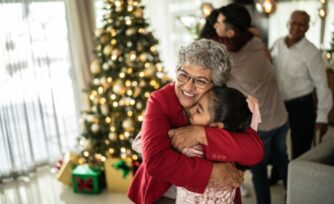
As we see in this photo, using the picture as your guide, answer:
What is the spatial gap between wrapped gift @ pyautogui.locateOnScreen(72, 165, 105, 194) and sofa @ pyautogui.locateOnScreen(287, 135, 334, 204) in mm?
1815

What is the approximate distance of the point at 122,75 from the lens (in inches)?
120

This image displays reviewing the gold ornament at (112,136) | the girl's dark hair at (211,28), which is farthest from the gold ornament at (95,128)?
the girl's dark hair at (211,28)

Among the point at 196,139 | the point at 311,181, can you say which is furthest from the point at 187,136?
the point at 311,181

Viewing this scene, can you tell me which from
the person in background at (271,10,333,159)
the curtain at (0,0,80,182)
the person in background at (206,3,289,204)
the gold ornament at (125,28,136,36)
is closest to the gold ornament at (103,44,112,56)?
the gold ornament at (125,28,136,36)

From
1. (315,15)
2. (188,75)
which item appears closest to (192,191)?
(188,75)

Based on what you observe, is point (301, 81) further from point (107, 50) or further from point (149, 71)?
point (107, 50)

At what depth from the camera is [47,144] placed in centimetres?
377

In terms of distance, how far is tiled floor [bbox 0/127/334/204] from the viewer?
9.84 feet

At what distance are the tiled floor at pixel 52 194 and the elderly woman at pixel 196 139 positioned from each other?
182 cm

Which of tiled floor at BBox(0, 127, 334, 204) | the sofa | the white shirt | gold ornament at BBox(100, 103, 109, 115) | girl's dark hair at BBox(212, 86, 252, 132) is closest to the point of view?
girl's dark hair at BBox(212, 86, 252, 132)

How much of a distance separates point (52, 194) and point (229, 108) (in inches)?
103

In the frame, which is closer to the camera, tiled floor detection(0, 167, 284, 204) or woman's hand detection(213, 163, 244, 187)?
woman's hand detection(213, 163, 244, 187)

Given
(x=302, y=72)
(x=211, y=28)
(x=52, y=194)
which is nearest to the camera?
(x=211, y=28)

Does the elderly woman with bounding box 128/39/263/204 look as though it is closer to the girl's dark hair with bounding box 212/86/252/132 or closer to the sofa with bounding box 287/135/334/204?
A: the girl's dark hair with bounding box 212/86/252/132
